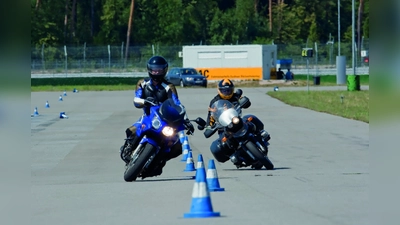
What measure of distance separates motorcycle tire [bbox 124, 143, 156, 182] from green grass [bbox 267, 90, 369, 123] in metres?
15.2

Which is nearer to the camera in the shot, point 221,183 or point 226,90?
point 221,183

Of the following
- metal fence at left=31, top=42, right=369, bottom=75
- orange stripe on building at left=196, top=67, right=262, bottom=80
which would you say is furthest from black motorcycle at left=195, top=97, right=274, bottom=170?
metal fence at left=31, top=42, right=369, bottom=75

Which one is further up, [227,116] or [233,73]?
[227,116]

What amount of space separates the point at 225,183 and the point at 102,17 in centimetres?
8313

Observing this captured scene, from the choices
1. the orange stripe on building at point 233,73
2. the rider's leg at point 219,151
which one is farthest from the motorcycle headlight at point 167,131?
the orange stripe on building at point 233,73

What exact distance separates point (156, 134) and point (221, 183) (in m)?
1.26

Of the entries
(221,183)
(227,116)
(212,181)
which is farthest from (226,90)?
(212,181)

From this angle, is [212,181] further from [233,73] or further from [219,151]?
[233,73]

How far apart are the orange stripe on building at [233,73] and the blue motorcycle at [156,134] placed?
173ft

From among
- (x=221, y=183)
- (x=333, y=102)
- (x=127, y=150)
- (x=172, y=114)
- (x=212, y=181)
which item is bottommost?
(x=333, y=102)

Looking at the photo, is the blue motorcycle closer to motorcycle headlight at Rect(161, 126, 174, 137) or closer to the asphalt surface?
motorcycle headlight at Rect(161, 126, 174, 137)

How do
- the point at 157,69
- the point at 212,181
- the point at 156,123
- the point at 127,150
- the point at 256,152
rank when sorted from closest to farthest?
the point at 212,181, the point at 156,123, the point at 157,69, the point at 127,150, the point at 256,152

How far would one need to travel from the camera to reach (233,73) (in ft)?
224

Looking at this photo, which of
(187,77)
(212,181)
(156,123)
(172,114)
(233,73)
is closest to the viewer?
(212,181)
